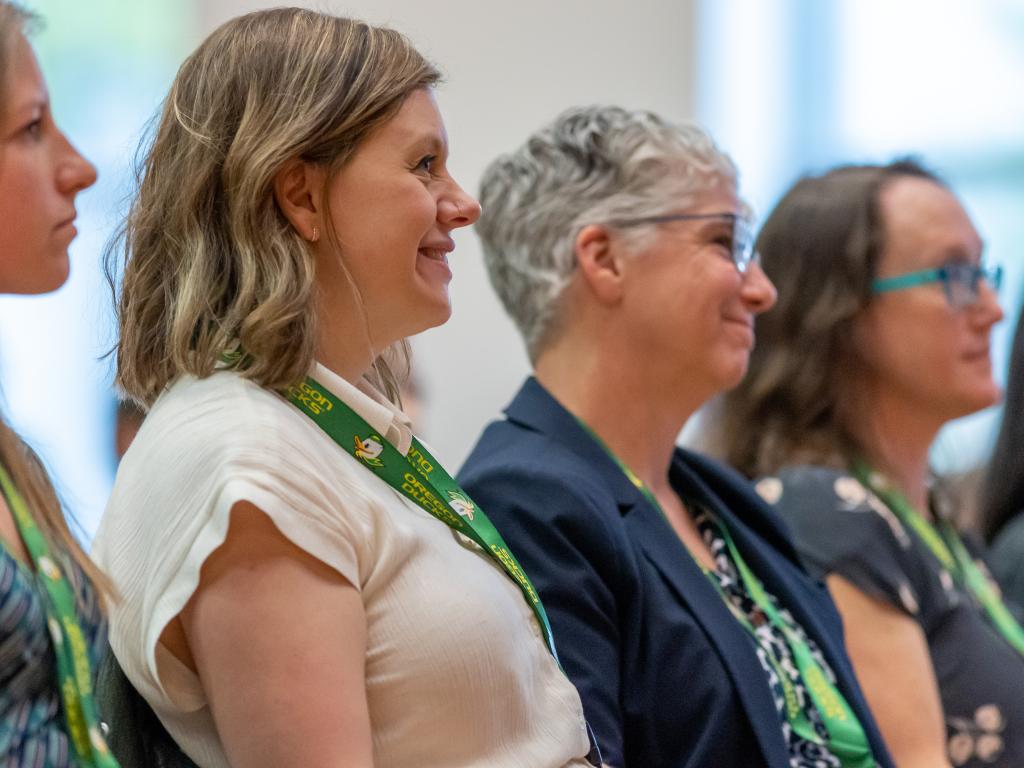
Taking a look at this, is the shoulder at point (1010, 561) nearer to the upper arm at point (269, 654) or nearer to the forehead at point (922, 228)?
the forehead at point (922, 228)

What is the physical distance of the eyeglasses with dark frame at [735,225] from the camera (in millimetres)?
2383

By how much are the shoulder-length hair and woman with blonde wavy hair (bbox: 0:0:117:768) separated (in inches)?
67.0

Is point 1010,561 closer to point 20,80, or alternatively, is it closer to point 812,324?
point 812,324

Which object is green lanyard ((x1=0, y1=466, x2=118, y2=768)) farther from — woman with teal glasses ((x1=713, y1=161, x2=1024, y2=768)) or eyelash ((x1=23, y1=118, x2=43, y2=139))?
woman with teal glasses ((x1=713, y1=161, x2=1024, y2=768))

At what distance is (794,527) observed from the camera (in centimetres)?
268

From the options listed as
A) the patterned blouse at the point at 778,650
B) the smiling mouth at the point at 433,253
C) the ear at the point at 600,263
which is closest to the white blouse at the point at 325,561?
the smiling mouth at the point at 433,253

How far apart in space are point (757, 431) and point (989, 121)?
3.00 metres

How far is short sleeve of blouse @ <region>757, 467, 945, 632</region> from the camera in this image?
2.61 meters

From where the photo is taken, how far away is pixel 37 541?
4.60ft

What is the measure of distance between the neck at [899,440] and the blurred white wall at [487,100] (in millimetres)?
1861

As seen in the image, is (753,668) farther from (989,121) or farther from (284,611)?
(989,121)

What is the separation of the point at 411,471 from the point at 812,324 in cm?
145

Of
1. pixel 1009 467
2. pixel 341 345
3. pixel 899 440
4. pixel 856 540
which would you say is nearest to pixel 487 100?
pixel 1009 467

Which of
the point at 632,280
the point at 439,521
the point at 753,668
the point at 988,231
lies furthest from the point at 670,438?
the point at 988,231
